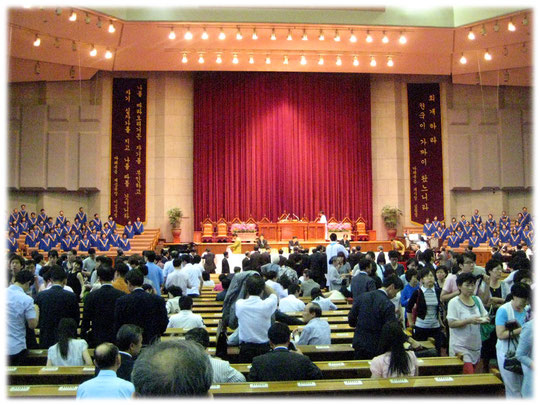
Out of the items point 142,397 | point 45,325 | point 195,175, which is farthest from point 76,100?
point 142,397

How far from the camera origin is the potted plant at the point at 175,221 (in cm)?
1870

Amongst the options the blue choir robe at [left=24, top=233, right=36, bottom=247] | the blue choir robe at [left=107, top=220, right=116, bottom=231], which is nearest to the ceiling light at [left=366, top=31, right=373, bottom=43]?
the blue choir robe at [left=107, top=220, right=116, bottom=231]

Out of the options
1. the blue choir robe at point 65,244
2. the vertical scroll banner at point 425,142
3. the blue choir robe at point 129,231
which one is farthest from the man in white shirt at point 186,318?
the vertical scroll banner at point 425,142

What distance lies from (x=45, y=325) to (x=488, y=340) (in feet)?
13.3

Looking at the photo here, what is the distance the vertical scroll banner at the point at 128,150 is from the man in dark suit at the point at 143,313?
1523 cm

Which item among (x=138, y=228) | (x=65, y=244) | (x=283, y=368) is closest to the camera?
(x=283, y=368)

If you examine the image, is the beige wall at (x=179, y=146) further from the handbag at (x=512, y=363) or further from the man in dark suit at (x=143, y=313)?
the handbag at (x=512, y=363)

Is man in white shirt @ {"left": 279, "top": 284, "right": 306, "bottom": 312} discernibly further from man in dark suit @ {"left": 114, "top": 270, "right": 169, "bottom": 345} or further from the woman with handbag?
the woman with handbag

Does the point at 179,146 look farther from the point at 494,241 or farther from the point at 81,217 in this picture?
the point at 494,241

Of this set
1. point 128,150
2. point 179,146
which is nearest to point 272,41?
point 179,146

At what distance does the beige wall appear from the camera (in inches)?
731

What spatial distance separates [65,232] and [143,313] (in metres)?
12.6

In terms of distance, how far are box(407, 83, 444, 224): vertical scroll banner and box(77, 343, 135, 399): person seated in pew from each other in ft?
59.5

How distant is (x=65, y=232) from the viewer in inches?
622
